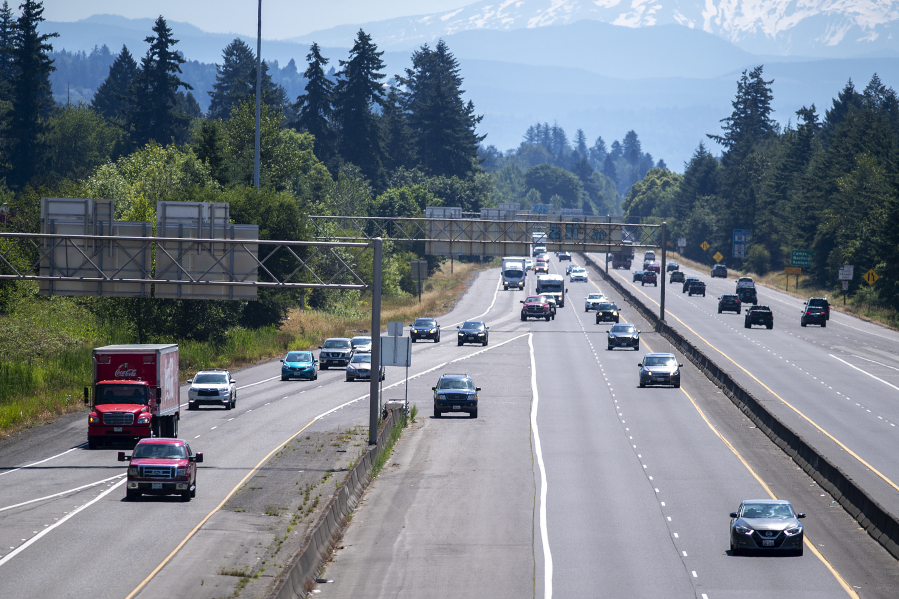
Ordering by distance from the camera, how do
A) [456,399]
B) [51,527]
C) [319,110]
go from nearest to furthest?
[51,527]
[456,399]
[319,110]

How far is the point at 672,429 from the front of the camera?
4009 cm

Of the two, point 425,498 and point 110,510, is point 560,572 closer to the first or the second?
point 425,498

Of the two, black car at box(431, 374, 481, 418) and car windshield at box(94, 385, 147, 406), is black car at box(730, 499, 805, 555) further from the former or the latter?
black car at box(431, 374, 481, 418)

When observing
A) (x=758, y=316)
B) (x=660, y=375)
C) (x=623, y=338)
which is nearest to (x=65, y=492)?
(x=660, y=375)

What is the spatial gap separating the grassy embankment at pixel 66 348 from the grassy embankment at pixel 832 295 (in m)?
42.3

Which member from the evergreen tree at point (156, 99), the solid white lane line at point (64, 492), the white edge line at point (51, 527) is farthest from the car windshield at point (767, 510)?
the evergreen tree at point (156, 99)

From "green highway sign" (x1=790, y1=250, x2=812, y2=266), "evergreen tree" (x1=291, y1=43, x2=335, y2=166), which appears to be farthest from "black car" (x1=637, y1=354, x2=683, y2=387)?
"evergreen tree" (x1=291, y1=43, x2=335, y2=166)

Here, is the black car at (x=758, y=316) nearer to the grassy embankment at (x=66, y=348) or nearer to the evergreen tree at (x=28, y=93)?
the grassy embankment at (x=66, y=348)

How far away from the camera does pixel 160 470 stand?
26.6m

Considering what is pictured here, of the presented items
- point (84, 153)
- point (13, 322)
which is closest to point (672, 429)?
point (13, 322)

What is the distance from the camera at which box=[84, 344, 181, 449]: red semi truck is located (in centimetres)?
3447

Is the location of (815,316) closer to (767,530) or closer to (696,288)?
(696,288)

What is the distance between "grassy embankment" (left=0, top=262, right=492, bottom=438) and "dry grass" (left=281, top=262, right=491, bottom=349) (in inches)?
3.8

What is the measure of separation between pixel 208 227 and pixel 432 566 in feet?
64.4
